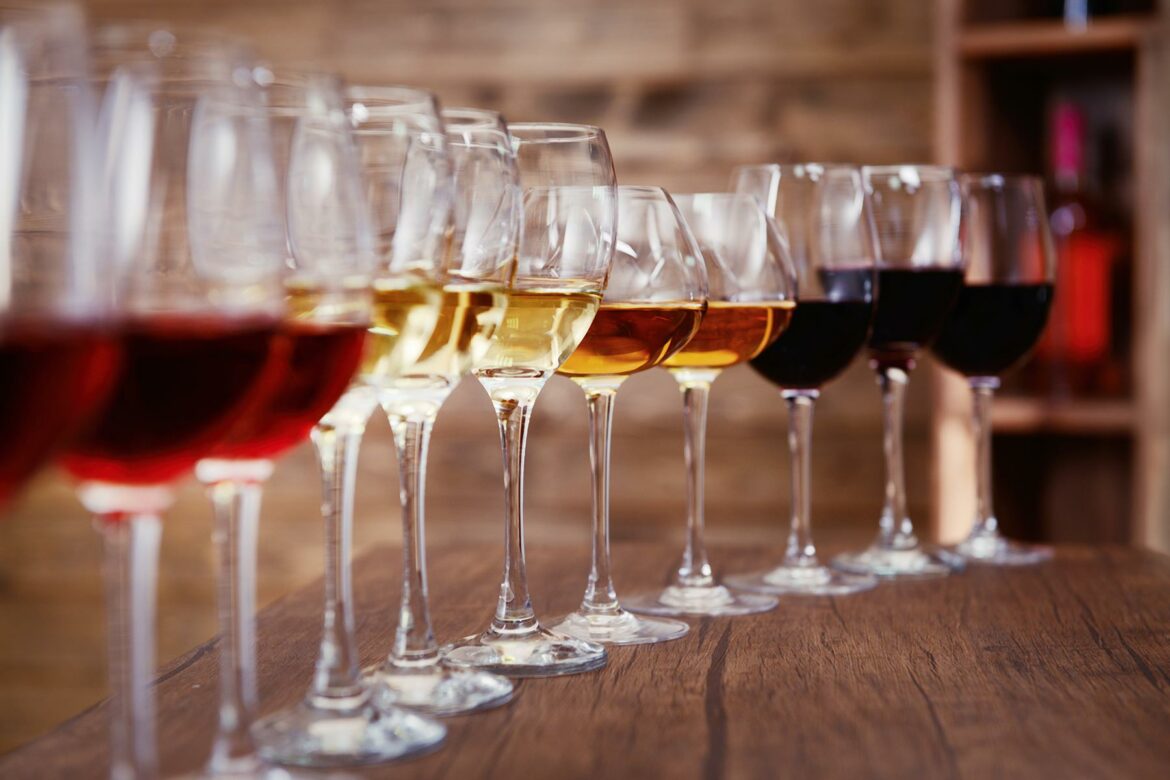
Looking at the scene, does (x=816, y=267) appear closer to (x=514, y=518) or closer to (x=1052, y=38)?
(x=514, y=518)

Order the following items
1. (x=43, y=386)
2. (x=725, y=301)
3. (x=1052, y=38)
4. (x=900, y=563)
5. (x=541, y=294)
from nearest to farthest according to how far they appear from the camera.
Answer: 1. (x=43, y=386)
2. (x=541, y=294)
3. (x=725, y=301)
4. (x=900, y=563)
5. (x=1052, y=38)

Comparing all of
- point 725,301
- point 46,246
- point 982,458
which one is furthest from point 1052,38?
point 46,246

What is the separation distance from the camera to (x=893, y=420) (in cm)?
123

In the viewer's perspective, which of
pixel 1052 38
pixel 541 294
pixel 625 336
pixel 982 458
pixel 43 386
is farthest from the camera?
pixel 1052 38

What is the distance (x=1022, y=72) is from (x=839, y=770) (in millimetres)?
1758

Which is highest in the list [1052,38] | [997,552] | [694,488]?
[1052,38]

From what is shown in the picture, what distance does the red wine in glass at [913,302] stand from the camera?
1202mm

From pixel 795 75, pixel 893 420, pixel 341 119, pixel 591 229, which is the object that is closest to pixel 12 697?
pixel 795 75

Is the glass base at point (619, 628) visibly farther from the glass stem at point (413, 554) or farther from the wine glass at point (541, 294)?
the glass stem at point (413, 554)

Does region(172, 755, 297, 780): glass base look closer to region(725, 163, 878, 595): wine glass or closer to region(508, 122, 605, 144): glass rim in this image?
region(508, 122, 605, 144): glass rim

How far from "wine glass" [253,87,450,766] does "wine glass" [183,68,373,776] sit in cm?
4

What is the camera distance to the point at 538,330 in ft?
2.71

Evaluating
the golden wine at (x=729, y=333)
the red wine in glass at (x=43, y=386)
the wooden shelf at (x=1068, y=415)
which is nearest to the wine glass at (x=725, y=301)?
the golden wine at (x=729, y=333)

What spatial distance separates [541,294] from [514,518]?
129 millimetres
